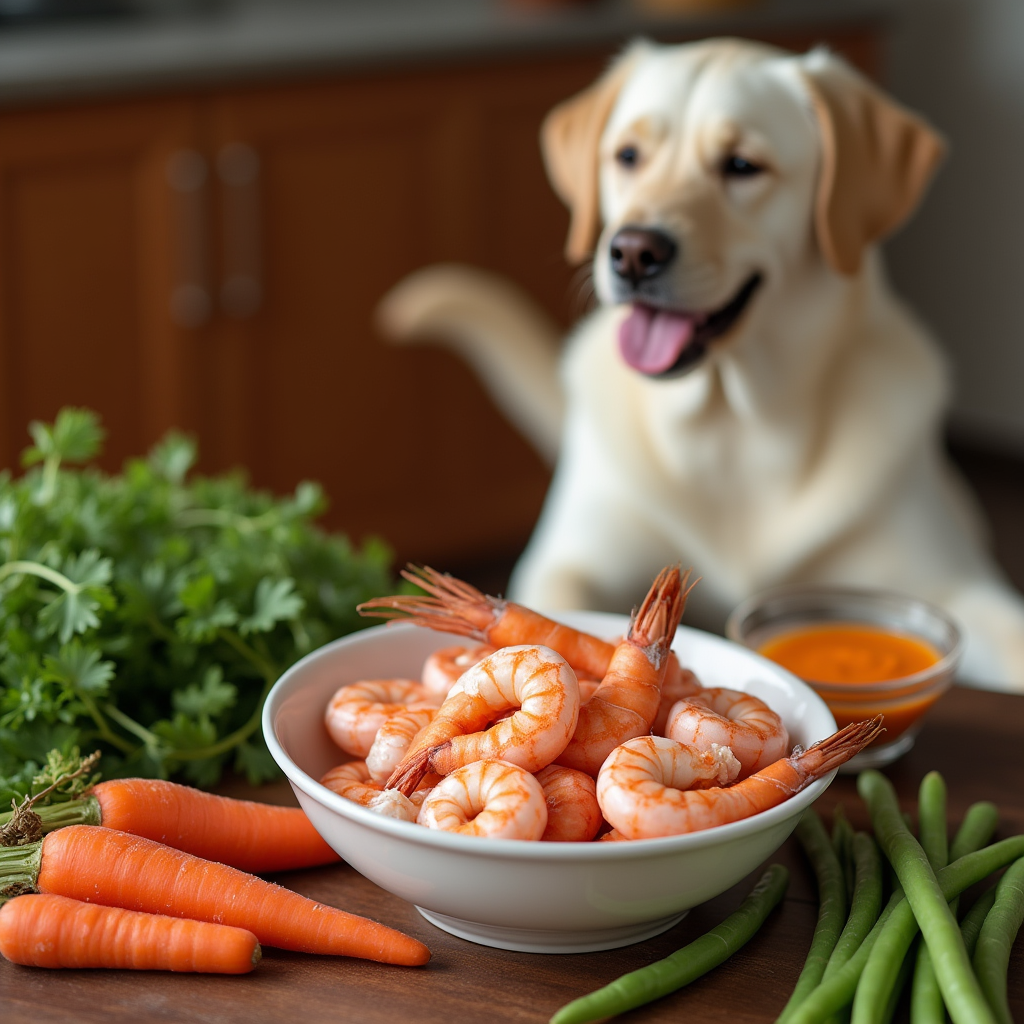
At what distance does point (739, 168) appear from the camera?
162 centimetres

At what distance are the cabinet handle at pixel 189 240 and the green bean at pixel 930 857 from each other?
2.10 meters

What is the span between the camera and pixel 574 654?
90cm

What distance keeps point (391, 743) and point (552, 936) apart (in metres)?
0.15

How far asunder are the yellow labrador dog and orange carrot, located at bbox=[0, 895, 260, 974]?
3.28 ft

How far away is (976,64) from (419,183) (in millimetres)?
1808

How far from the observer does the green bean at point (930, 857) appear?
0.72 metres

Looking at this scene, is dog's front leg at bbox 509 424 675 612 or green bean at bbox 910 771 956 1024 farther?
dog's front leg at bbox 509 424 675 612

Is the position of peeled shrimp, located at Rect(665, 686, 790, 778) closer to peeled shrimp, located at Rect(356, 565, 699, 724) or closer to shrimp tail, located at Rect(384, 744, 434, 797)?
peeled shrimp, located at Rect(356, 565, 699, 724)

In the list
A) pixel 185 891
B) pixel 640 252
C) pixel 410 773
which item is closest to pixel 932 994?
pixel 410 773

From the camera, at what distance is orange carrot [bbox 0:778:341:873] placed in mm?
870

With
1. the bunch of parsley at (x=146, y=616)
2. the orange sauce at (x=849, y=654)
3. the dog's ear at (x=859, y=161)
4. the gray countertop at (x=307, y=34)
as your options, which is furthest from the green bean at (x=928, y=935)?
the gray countertop at (x=307, y=34)

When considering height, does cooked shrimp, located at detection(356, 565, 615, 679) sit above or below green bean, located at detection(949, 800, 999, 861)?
above

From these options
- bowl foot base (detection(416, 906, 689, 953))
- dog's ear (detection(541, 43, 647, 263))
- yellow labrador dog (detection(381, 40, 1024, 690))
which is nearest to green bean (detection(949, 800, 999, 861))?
bowl foot base (detection(416, 906, 689, 953))

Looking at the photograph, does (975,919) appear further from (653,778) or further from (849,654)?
(849,654)
